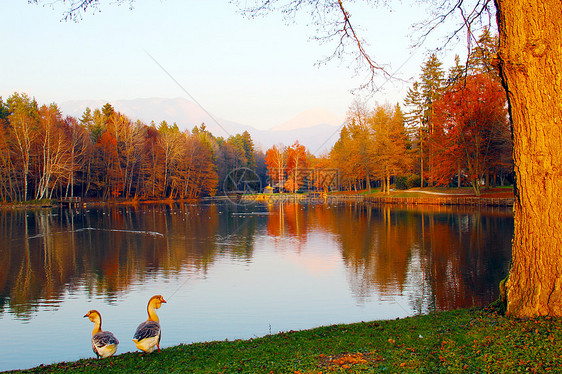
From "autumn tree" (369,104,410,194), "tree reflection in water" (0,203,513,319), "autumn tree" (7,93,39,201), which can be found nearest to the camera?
"tree reflection in water" (0,203,513,319)

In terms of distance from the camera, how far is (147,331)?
18.2 feet

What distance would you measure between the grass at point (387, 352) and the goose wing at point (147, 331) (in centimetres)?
26

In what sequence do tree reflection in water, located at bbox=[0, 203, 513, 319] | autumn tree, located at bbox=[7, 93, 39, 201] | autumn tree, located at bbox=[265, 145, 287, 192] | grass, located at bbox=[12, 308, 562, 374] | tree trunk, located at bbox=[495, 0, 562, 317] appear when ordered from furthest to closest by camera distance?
autumn tree, located at bbox=[265, 145, 287, 192] < autumn tree, located at bbox=[7, 93, 39, 201] < tree reflection in water, located at bbox=[0, 203, 513, 319] < tree trunk, located at bbox=[495, 0, 562, 317] < grass, located at bbox=[12, 308, 562, 374]

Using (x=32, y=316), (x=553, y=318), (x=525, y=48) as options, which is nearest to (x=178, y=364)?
(x=553, y=318)

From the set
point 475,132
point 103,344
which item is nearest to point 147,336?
point 103,344

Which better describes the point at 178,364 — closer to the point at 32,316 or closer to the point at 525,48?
the point at 32,316

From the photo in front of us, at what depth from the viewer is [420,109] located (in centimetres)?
5625

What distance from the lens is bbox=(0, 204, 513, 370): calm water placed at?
25.5 feet

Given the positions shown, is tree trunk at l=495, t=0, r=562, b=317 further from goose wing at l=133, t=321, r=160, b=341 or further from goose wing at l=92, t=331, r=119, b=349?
goose wing at l=92, t=331, r=119, b=349

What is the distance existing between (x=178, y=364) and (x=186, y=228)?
64.5 feet

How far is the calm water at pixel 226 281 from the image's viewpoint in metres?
7.77

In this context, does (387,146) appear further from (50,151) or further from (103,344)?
(103,344)

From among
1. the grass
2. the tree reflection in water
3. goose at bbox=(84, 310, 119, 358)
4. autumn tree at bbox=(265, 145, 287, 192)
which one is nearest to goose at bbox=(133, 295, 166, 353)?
the grass

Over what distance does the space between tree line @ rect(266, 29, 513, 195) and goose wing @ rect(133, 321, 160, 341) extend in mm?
16784
